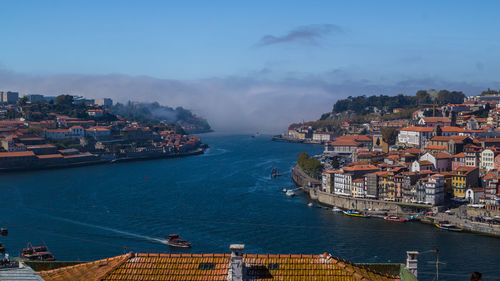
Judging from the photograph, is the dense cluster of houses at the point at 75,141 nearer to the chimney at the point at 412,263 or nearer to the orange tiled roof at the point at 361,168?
the orange tiled roof at the point at 361,168

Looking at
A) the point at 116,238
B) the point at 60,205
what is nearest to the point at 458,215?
the point at 116,238

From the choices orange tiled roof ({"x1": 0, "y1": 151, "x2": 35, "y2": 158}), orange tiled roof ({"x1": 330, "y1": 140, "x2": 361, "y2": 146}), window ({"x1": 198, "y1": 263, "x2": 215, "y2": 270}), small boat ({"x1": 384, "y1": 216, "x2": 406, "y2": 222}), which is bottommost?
small boat ({"x1": 384, "y1": 216, "x2": 406, "y2": 222})

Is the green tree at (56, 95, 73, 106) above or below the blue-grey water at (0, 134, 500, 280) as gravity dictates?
above

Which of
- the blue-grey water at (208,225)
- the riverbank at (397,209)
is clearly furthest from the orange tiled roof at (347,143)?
the riverbank at (397,209)

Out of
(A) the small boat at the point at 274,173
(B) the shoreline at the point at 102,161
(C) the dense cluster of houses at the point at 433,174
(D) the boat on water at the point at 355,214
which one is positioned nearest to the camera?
(D) the boat on water at the point at 355,214

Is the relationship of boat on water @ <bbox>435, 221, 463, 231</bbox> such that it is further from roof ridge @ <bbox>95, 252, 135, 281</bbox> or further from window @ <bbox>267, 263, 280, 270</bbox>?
roof ridge @ <bbox>95, 252, 135, 281</bbox>

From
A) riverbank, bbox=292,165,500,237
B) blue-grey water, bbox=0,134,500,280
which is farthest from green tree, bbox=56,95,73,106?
riverbank, bbox=292,165,500,237
